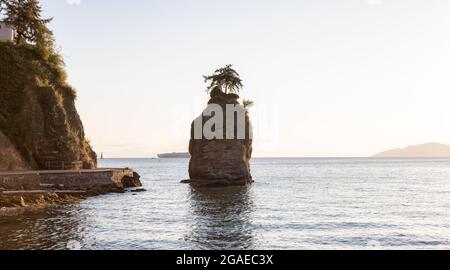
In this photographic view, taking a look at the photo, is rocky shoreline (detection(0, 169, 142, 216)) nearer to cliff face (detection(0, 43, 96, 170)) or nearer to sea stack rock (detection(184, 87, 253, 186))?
cliff face (detection(0, 43, 96, 170))

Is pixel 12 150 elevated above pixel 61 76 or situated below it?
below

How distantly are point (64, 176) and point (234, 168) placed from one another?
94.6 ft

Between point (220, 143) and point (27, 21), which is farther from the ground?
point (27, 21)

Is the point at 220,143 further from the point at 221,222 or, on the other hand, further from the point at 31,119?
the point at 221,222

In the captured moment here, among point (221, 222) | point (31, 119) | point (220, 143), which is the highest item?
point (31, 119)

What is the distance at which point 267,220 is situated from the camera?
32.8 metres

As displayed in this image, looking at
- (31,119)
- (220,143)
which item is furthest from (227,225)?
(220,143)

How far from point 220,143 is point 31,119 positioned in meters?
28.2

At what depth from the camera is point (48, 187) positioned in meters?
42.8

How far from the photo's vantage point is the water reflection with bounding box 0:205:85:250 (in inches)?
890

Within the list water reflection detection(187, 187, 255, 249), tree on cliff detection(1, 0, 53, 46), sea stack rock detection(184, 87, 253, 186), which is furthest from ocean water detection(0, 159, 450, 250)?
tree on cliff detection(1, 0, 53, 46)

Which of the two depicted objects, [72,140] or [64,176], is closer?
[64,176]
